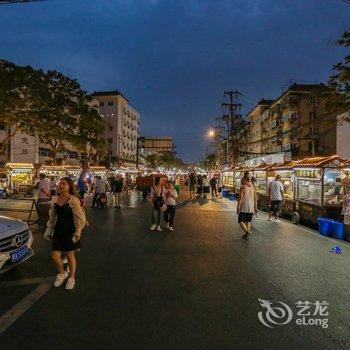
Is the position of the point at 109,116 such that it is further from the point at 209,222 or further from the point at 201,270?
the point at 201,270

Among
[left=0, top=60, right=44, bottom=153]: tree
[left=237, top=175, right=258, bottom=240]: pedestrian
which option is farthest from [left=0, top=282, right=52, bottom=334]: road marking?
[left=0, top=60, right=44, bottom=153]: tree

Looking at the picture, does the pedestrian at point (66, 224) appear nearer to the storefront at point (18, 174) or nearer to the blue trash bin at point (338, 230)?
the blue trash bin at point (338, 230)

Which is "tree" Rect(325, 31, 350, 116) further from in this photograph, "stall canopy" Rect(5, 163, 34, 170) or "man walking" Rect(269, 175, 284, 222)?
"stall canopy" Rect(5, 163, 34, 170)

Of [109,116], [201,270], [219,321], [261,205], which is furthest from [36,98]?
[109,116]

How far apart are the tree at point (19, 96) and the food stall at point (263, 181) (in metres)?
15.3

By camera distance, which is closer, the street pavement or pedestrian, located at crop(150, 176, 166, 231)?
the street pavement

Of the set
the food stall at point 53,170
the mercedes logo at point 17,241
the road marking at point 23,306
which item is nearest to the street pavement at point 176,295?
the road marking at point 23,306

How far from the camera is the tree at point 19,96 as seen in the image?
23.8m

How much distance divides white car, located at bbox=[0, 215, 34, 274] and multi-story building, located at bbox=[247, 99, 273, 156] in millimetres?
73041

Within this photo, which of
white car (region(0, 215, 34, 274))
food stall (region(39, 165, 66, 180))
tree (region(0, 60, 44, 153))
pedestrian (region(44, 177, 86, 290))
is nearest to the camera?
pedestrian (region(44, 177, 86, 290))

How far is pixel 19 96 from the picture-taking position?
25.3 metres

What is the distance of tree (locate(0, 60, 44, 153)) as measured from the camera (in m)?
23.8

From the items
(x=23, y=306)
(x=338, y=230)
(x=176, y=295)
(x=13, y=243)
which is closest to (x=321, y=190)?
(x=338, y=230)

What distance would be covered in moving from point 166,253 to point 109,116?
82414 mm
